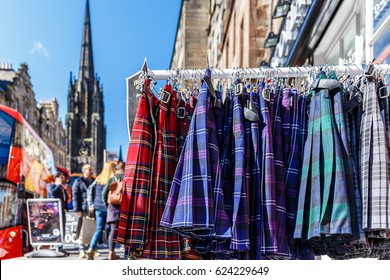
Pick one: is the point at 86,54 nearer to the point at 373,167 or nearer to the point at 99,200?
the point at 99,200

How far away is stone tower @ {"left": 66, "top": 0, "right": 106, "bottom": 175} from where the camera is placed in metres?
98.3

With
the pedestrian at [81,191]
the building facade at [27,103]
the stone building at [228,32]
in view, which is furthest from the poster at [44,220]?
the building facade at [27,103]

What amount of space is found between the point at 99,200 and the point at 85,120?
9754cm

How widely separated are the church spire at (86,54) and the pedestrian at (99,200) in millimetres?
101836

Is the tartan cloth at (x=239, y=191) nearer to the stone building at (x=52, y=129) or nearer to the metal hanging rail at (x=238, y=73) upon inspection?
the metal hanging rail at (x=238, y=73)

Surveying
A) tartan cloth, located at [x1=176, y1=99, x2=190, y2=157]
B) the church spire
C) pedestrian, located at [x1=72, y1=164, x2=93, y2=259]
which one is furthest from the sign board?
the church spire

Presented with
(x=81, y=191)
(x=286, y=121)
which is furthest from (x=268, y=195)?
(x=81, y=191)

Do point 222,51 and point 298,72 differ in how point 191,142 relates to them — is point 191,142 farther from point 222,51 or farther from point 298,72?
point 222,51

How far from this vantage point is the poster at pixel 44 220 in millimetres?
11102

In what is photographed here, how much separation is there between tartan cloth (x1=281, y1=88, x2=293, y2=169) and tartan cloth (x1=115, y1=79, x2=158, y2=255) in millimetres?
768

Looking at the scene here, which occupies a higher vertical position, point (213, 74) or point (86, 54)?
point (86, 54)

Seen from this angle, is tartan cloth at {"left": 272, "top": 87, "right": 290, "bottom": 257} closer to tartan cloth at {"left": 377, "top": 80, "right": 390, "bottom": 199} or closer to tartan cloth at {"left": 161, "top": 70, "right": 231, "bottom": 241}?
tartan cloth at {"left": 161, "top": 70, "right": 231, "bottom": 241}

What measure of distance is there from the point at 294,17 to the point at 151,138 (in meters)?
5.89

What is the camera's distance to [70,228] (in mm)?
11297
